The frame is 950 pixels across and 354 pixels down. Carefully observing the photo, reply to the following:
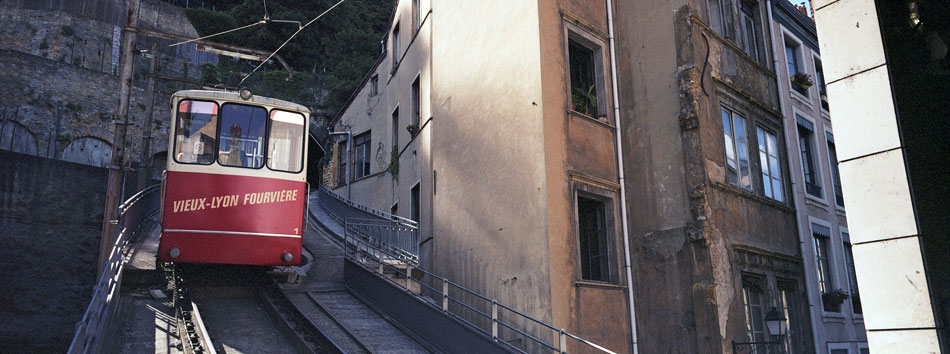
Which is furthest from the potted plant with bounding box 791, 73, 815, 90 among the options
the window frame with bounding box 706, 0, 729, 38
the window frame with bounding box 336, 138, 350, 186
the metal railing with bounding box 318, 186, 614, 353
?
the window frame with bounding box 336, 138, 350, 186

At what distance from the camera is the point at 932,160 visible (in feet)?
16.1

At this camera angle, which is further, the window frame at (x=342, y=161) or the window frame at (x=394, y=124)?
the window frame at (x=342, y=161)

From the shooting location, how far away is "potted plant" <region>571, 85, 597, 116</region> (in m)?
11.9

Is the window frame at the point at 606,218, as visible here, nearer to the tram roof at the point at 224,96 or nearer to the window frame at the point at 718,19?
the window frame at the point at 718,19

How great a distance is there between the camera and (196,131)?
12219 millimetres

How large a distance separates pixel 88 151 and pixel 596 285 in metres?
38.0

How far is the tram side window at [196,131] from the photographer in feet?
39.7

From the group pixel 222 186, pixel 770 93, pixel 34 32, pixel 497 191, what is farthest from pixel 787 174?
pixel 34 32

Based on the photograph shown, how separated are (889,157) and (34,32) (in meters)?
50.4

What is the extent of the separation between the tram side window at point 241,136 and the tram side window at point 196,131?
168 millimetres

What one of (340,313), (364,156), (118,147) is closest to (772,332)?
(340,313)

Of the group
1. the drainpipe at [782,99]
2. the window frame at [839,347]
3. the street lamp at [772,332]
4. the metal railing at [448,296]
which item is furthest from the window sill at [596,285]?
the window frame at [839,347]

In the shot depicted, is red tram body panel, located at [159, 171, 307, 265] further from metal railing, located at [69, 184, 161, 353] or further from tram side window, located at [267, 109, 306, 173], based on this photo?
metal railing, located at [69, 184, 161, 353]

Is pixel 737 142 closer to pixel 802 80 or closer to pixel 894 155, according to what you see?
pixel 802 80
